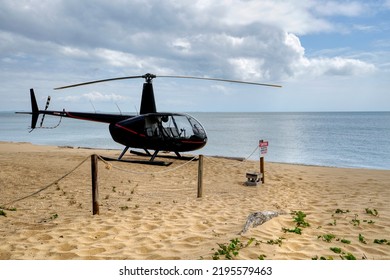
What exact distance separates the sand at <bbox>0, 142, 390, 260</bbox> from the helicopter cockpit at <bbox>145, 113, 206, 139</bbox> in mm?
2005

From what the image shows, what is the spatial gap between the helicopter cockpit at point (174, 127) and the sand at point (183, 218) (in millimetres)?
2005

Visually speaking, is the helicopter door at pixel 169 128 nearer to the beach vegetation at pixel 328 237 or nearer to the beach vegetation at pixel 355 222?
the beach vegetation at pixel 355 222

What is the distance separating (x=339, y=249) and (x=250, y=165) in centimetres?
1140

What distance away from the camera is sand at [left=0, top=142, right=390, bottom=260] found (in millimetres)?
4773

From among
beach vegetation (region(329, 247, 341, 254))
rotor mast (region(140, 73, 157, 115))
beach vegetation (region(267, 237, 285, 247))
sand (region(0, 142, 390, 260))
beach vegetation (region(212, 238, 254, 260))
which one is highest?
rotor mast (region(140, 73, 157, 115))

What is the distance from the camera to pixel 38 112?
15.5 meters

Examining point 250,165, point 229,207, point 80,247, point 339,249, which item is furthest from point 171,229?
point 250,165

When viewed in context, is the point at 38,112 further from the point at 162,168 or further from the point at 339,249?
the point at 339,249

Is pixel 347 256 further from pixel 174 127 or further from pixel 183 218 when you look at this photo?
pixel 174 127

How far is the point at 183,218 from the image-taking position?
672cm

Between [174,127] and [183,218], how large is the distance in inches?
285

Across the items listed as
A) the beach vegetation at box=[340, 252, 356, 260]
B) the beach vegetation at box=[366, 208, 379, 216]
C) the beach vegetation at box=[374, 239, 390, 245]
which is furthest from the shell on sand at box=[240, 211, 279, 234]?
the beach vegetation at box=[366, 208, 379, 216]

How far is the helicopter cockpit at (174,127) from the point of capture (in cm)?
1323

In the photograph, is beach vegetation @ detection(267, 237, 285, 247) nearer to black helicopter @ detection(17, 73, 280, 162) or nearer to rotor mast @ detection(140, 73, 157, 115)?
black helicopter @ detection(17, 73, 280, 162)
